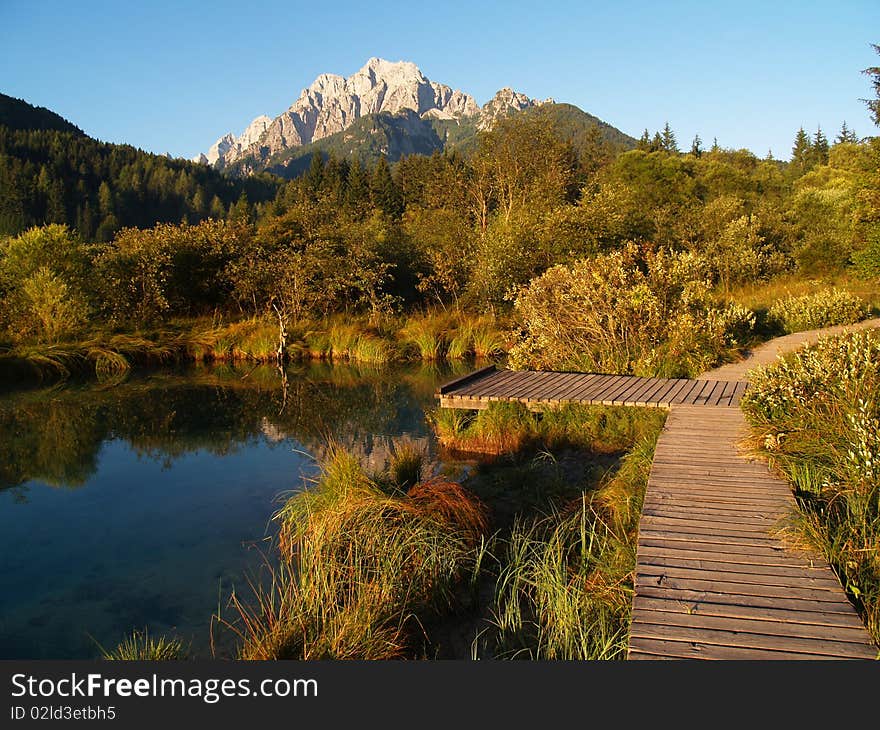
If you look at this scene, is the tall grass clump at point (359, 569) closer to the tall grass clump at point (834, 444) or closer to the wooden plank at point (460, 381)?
the tall grass clump at point (834, 444)

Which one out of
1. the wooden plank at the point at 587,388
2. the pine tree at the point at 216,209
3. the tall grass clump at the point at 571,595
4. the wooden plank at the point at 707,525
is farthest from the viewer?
the pine tree at the point at 216,209

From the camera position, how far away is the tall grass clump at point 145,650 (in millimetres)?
3744

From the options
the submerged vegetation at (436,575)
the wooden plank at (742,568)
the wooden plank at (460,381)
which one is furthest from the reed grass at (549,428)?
the wooden plank at (742,568)

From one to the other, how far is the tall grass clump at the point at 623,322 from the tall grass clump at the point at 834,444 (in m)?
3.27

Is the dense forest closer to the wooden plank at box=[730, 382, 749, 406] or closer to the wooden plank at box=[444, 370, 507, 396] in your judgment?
the wooden plank at box=[444, 370, 507, 396]

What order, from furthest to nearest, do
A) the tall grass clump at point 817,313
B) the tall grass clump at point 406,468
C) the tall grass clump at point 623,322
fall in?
1. the tall grass clump at point 817,313
2. the tall grass clump at point 623,322
3. the tall grass clump at point 406,468

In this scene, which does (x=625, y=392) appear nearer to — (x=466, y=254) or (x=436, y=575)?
(x=436, y=575)

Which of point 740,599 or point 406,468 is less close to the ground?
point 740,599

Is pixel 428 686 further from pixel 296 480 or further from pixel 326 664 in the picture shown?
pixel 296 480

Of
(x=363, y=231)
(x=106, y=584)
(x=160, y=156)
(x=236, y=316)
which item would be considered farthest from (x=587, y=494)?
(x=160, y=156)

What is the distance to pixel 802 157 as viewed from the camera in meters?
69.6

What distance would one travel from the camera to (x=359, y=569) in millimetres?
4250

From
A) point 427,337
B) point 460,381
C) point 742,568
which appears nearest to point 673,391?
point 460,381

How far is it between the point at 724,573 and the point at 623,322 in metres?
7.02
